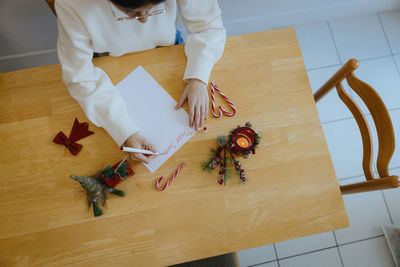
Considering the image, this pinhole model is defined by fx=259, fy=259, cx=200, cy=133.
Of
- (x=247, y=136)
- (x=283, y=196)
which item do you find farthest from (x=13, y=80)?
(x=283, y=196)

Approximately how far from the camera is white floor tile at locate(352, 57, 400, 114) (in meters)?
1.73

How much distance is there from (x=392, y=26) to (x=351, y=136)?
88 centimetres

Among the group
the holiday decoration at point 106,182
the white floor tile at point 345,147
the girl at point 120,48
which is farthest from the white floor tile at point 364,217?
the holiday decoration at point 106,182

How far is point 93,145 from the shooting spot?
88 centimetres

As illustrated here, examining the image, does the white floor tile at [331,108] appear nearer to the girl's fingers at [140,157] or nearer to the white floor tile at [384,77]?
the white floor tile at [384,77]

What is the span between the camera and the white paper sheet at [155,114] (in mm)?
880

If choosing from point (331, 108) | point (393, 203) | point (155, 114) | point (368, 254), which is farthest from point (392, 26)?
point (155, 114)

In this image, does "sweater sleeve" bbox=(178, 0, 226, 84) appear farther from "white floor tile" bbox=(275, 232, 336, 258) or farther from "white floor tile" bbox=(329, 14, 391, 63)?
"white floor tile" bbox=(329, 14, 391, 63)

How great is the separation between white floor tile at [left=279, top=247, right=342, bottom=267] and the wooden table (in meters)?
0.83

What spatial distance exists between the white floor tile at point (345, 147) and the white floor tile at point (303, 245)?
395 mm

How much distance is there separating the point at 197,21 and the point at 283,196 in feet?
2.20

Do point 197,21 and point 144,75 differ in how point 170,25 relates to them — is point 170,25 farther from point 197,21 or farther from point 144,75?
point 144,75

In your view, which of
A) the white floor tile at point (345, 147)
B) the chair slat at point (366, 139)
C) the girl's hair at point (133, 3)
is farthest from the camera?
the white floor tile at point (345, 147)

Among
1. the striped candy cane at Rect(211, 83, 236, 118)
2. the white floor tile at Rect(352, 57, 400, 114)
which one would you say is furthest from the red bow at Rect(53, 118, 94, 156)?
the white floor tile at Rect(352, 57, 400, 114)
